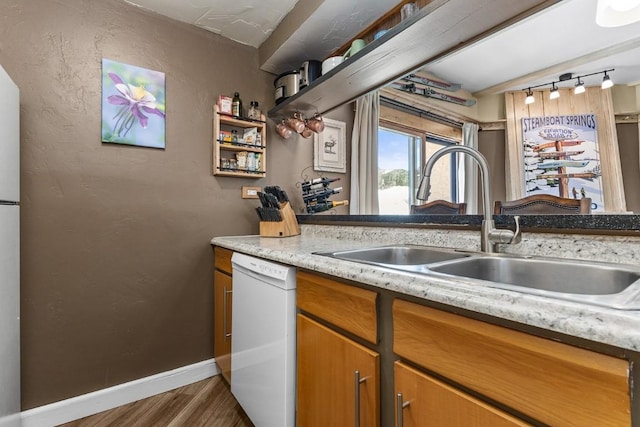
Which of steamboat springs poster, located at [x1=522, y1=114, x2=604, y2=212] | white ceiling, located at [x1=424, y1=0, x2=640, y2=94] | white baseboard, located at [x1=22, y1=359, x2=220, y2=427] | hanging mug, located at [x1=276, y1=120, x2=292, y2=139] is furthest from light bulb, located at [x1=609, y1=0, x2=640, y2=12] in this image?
white baseboard, located at [x1=22, y1=359, x2=220, y2=427]

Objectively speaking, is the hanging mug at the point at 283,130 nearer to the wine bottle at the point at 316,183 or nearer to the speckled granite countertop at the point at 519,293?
the wine bottle at the point at 316,183

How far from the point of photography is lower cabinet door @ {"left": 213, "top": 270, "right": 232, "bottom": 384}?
170 cm

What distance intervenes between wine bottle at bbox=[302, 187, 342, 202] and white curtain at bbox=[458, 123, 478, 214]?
80cm

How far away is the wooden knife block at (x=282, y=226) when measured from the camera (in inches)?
77.3

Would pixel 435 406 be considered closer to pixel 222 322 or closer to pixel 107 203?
pixel 222 322

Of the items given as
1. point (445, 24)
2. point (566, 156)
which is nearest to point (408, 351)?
point (445, 24)

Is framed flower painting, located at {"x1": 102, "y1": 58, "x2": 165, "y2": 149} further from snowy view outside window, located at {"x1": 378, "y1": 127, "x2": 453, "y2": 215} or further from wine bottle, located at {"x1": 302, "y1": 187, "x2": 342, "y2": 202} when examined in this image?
snowy view outside window, located at {"x1": 378, "y1": 127, "x2": 453, "y2": 215}

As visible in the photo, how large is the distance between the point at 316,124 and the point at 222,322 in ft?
4.91

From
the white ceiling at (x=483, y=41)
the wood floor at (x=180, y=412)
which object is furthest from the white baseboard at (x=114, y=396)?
the white ceiling at (x=483, y=41)

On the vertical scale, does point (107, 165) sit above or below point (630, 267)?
above

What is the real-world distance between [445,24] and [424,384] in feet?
4.39

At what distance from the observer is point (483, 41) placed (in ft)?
4.55

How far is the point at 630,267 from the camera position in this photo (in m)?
0.78

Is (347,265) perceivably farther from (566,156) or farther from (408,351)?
(566,156)
